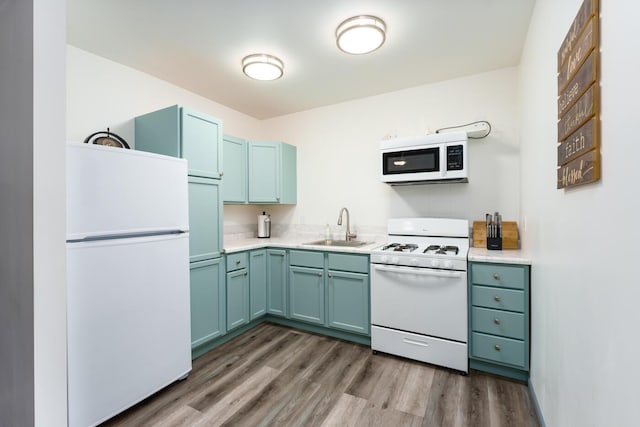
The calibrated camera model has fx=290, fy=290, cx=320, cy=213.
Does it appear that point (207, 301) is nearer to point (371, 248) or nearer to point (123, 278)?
point (123, 278)

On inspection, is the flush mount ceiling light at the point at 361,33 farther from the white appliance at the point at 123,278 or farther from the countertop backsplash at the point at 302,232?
the countertop backsplash at the point at 302,232

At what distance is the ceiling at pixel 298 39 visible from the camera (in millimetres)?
1775

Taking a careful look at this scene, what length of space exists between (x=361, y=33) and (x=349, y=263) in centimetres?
180

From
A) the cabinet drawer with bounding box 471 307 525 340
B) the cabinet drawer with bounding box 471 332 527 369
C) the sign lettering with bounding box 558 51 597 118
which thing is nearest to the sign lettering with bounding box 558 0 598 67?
the sign lettering with bounding box 558 51 597 118

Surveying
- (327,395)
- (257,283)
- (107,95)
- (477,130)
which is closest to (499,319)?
(327,395)

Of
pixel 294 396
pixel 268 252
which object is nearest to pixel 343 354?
pixel 294 396

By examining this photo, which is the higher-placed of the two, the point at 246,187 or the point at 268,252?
the point at 246,187

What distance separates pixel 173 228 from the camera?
199 centimetres

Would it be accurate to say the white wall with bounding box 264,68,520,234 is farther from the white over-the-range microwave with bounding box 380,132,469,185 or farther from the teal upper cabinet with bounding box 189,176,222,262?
the teal upper cabinet with bounding box 189,176,222,262

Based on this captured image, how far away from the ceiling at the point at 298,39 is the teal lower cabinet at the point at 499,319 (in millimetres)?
1653

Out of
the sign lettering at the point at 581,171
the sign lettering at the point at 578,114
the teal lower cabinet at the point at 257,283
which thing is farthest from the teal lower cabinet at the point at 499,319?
the teal lower cabinet at the point at 257,283

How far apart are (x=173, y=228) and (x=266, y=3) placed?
1.55 metres
